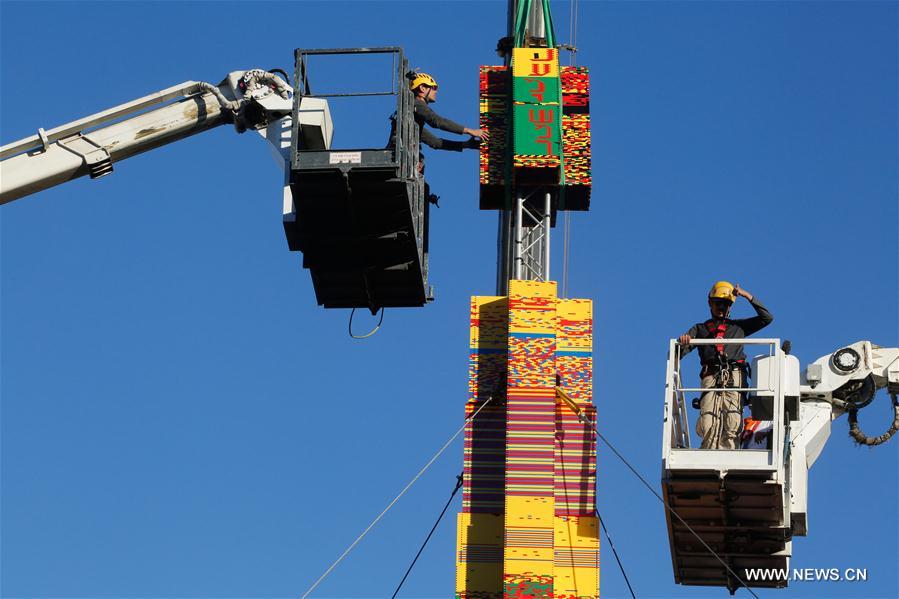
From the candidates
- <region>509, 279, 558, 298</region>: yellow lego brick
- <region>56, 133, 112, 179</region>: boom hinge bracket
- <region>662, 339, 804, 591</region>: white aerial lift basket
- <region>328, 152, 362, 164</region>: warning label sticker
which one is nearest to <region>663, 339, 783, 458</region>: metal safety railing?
<region>662, 339, 804, 591</region>: white aerial lift basket

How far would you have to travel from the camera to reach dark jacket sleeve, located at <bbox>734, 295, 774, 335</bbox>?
1056 inches

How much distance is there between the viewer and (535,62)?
30078 mm

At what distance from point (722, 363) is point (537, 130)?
5215 mm

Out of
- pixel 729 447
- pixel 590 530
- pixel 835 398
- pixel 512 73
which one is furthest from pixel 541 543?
pixel 512 73

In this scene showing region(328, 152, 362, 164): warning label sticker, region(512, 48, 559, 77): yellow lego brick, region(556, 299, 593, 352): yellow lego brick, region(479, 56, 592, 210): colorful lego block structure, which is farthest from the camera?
region(512, 48, 559, 77): yellow lego brick

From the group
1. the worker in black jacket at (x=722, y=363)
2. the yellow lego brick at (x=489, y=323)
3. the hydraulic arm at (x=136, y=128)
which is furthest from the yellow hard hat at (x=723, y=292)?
the hydraulic arm at (x=136, y=128)

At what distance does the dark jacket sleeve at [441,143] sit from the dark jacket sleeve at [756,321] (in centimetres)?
561

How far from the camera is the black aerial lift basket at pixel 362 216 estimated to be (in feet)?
91.5

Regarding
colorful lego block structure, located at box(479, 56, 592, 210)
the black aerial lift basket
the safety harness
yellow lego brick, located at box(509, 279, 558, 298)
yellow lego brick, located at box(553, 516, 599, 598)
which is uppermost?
colorful lego block structure, located at box(479, 56, 592, 210)

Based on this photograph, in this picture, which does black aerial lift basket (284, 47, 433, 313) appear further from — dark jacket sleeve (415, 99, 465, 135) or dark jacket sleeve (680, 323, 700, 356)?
dark jacket sleeve (680, 323, 700, 356)

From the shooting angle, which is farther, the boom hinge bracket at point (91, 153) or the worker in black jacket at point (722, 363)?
the boom hinge bracket at point (91, 153)

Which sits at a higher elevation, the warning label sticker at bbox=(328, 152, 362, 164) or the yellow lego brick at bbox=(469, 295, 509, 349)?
the warning label sticker at bbox=(328, 152, 362, 164)

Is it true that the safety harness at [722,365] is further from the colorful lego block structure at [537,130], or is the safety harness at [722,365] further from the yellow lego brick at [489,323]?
the colorful lego block structure at [537,130]

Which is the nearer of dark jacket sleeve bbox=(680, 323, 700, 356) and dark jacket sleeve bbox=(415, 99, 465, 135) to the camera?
dark jacket sleeve bbox=(680, 323, 700, 356)
